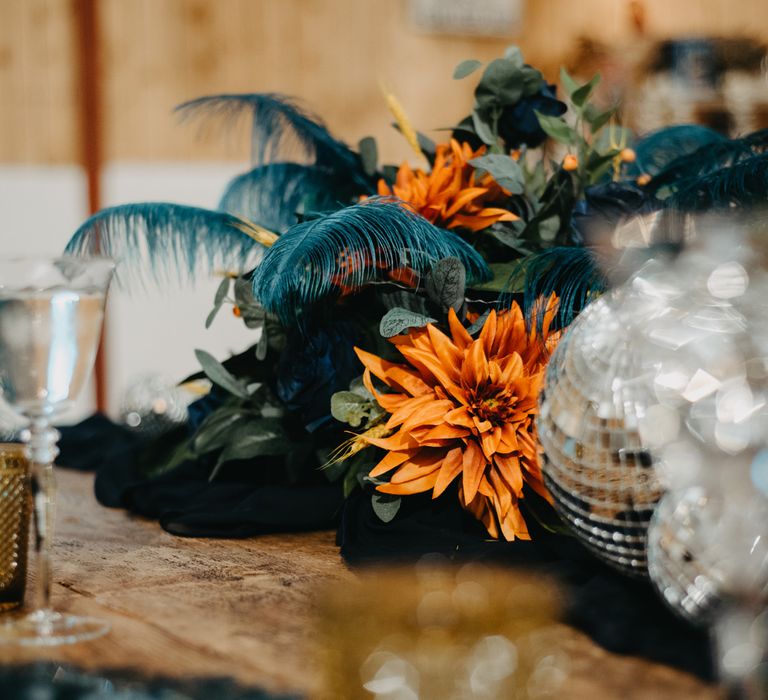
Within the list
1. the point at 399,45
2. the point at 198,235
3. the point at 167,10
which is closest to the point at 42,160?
A: the point at 167,10

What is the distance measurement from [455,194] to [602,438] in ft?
1.03

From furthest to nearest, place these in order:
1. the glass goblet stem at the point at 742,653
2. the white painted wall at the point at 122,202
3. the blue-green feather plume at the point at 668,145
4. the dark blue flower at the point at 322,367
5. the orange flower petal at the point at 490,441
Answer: the white painted wall at the point at 122,202
the blue-green feather plume at the point at 668,145
the dark blue flower at the point at 322,367
the orange flower petal at the point at 490,441
the glass goblet stem at the point at 742,653

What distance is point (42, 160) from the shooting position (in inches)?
121

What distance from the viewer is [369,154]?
0.89m

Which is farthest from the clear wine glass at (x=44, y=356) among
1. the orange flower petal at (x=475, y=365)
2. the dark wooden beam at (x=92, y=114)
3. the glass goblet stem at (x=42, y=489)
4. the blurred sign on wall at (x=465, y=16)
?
the blurred sign on wall at (x=465, y=16)

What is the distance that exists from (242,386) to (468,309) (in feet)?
0.68

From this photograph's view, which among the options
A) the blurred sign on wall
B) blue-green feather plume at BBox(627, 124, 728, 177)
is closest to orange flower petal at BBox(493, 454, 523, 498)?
blue-green feather plume at BBox(627, 124, 728, 177)

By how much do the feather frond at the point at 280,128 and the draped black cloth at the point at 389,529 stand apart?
0.29 meters

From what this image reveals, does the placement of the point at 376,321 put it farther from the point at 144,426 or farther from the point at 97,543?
the point at 144,426

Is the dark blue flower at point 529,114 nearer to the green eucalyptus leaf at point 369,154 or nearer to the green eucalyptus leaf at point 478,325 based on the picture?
the green eucalyptus leaf at point 369,154

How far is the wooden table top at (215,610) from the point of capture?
424mm

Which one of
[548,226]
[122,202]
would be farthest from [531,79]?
[122,202]

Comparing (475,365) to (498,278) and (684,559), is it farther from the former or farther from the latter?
(684,559)

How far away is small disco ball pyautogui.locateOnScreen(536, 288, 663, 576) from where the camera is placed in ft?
1.63
